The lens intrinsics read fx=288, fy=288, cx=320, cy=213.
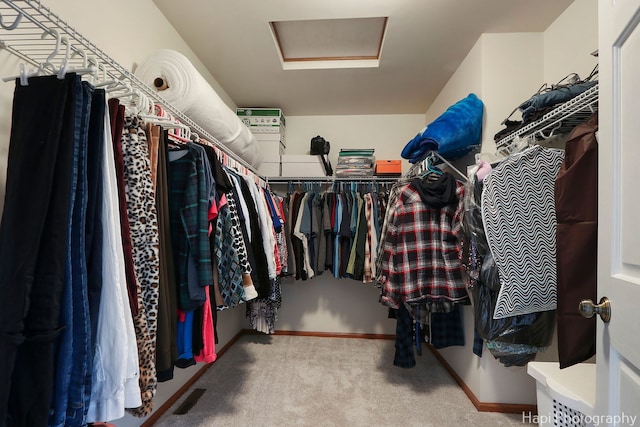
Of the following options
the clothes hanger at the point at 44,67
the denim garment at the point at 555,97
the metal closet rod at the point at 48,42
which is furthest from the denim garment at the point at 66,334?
the denim garment at the point at 555,97

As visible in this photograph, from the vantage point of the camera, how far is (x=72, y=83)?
667 mm

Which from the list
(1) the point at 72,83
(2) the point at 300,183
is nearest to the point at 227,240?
(1) the point at 72,83

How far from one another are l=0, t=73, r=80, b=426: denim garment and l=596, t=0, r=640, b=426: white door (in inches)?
48.0

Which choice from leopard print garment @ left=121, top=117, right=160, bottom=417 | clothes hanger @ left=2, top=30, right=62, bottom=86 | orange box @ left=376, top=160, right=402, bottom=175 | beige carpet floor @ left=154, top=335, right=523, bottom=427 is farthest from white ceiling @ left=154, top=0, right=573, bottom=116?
beige carpet floor @ left=154, top=335, right=523, bottom=427

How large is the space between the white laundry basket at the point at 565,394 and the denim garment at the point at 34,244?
53.0 inches

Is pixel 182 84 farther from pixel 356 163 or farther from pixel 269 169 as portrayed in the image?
pixel 356 163

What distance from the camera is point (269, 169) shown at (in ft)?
9.19

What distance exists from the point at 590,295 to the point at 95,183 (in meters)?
1.45

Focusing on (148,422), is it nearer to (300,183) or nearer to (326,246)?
(326,246)

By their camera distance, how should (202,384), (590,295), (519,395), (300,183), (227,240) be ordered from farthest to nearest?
(300,183) → (202,384) → (519,395) → (227,240) → (590,295)

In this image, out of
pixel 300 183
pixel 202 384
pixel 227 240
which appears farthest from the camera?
pixel 300 183

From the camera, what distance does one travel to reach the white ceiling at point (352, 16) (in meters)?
1.64

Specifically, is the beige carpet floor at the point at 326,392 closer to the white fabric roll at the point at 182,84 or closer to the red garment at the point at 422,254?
the red garment at the point at 422,254

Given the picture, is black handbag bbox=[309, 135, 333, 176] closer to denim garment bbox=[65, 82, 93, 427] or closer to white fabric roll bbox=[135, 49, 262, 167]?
white fabric roll bbox=[135, 49, 262, 167]
